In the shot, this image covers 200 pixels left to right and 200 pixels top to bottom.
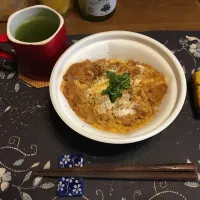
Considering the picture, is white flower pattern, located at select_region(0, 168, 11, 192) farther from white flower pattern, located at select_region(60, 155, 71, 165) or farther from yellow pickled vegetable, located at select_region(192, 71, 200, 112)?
yellow pickled vegetable, located at select_region(192, 71, 200, 112)

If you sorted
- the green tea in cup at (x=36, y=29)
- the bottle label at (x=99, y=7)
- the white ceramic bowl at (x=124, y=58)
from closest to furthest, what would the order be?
the white ceramic bowl at (x=124, y=58) → the green tea in cup at (x=36, y=29) → the bottle label at (x=99, y=7)

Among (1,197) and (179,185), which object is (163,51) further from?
(1,197)

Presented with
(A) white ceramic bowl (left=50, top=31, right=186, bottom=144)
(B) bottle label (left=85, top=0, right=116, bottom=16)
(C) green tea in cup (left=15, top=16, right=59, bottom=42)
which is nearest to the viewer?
(A) white ceramic bowl (left=50, top=31, right=186, bottom=144)

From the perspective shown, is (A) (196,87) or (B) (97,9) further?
(B) (97,9)

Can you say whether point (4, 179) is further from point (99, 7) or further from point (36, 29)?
point (99, 7)

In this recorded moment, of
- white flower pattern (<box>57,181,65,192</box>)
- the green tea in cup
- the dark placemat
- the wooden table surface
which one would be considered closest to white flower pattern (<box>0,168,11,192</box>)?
the dark placemat

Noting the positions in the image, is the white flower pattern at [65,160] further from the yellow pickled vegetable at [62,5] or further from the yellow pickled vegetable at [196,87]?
the yellow pickled vegetable at [62,5]

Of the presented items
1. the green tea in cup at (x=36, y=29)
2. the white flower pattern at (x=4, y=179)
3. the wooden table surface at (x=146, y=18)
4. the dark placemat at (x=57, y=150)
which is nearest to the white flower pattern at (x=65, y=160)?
the dark placemat at (x=57, y=150)

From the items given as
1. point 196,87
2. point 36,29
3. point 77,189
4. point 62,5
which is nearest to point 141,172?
point 77,189
